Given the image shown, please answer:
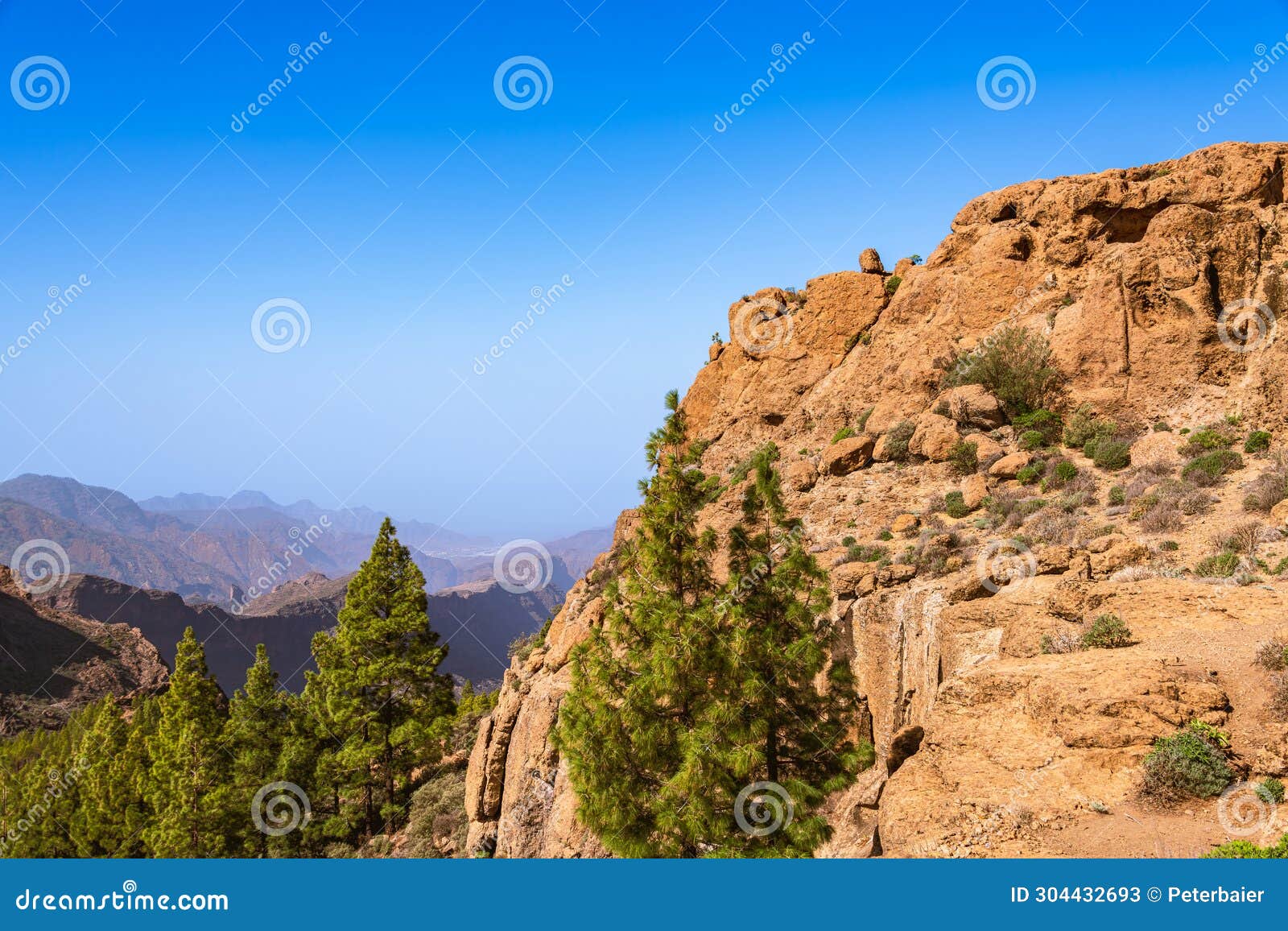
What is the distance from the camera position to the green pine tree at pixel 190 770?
26906mm

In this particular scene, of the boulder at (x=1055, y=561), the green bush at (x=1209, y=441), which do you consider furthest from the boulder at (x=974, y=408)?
the boulder at (x=1055, y=561)

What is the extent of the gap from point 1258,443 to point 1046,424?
6015 millimetres

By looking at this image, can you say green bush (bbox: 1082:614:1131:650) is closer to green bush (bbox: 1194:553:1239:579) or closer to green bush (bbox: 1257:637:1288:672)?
green bush (bbox: 1257:637:1288:672)

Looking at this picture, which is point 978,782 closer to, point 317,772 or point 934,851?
point 934,851

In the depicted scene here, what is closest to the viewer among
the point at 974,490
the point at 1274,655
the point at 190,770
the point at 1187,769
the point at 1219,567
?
the point at 1187,769

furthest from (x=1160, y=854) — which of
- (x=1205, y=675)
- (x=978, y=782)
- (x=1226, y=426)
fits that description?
(x=1226, y=426)

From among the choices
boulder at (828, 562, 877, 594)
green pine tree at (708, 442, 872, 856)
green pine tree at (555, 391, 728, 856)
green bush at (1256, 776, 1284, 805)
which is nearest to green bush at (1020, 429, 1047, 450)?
boulder at (828, 562, 877, 594)

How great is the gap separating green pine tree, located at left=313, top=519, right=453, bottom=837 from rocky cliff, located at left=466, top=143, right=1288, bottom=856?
3.28m

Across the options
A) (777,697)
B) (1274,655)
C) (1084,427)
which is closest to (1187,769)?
(1274,655)

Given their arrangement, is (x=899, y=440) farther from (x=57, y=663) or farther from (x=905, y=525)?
(x=57, y=663)

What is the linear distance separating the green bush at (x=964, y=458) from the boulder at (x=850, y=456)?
306 cm

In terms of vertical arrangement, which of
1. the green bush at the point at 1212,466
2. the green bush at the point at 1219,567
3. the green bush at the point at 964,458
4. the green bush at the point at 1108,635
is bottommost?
the green bush at the point at 1108,635

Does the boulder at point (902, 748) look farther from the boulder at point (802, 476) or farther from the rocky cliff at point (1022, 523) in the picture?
the boulder at point (802, 476)

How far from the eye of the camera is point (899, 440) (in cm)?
2697
